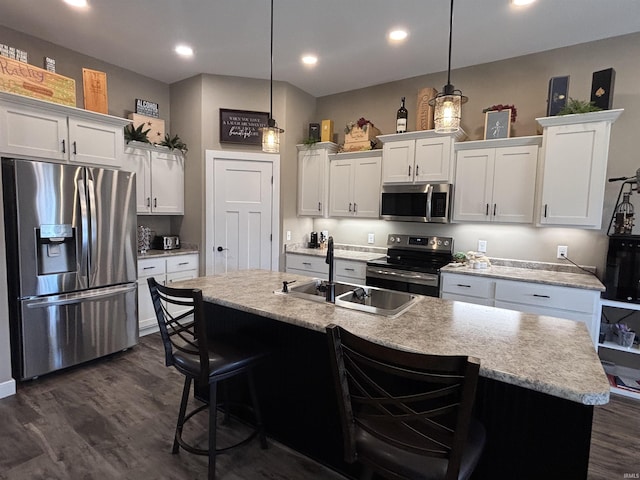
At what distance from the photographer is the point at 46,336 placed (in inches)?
109

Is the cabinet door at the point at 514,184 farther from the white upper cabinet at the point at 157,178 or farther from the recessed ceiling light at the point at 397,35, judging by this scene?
the white upper cabinet at the point at 157,178

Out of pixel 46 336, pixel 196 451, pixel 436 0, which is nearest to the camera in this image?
pixel 196 451

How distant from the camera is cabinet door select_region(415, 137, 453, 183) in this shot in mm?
3465

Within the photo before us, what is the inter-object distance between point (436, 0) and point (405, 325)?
2.44 m

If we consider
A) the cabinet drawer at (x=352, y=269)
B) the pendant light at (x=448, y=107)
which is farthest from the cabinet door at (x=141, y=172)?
the pendant light at (x=448, y=107)

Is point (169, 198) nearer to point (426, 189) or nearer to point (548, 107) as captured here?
point (426, 189)

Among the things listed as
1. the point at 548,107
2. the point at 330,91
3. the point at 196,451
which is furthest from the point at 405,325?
the point at 330,91

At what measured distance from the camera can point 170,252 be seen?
3949 mm

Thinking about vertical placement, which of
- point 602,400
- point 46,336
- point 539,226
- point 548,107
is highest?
point 548,107

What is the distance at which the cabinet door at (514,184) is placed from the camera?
10.3 ft

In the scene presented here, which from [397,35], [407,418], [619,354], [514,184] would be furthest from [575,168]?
[407,418]

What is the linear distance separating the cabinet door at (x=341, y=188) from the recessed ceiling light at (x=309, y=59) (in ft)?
3.80

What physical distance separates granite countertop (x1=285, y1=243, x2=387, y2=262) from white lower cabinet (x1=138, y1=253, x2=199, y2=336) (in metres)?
1.22

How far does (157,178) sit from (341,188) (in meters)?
2.22
